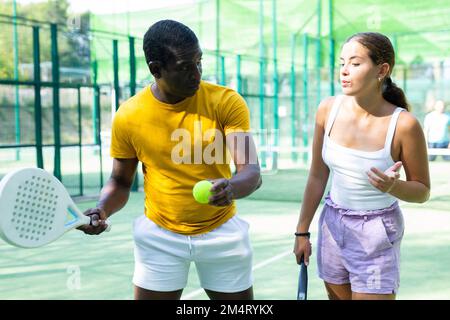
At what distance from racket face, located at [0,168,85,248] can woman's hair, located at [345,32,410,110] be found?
1202mm

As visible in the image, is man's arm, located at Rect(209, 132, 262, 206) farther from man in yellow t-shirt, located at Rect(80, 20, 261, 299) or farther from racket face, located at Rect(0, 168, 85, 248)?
racket face, located at Rect(0, 168, 85, 248)

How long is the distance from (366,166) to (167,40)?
0.85 m

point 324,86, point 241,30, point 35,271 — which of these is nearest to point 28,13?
point 241,30

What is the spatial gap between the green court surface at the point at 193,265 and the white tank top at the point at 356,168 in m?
1.90

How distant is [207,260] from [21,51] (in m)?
15.2

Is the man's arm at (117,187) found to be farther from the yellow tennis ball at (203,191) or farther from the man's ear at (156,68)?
the yellow tennis ball at (203,191)

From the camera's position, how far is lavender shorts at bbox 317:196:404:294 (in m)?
2.24

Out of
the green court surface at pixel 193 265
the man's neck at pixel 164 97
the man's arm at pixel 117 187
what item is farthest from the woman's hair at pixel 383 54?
the green court surface at pixel 193 265

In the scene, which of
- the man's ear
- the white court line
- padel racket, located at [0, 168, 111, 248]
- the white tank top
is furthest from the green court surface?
the man's ear

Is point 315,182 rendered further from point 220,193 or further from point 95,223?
point 95,223

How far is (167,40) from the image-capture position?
213cm

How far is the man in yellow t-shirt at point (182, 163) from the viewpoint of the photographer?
2.17 metres

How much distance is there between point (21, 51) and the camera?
635 inches

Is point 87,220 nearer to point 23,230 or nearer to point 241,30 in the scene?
point 23,230
